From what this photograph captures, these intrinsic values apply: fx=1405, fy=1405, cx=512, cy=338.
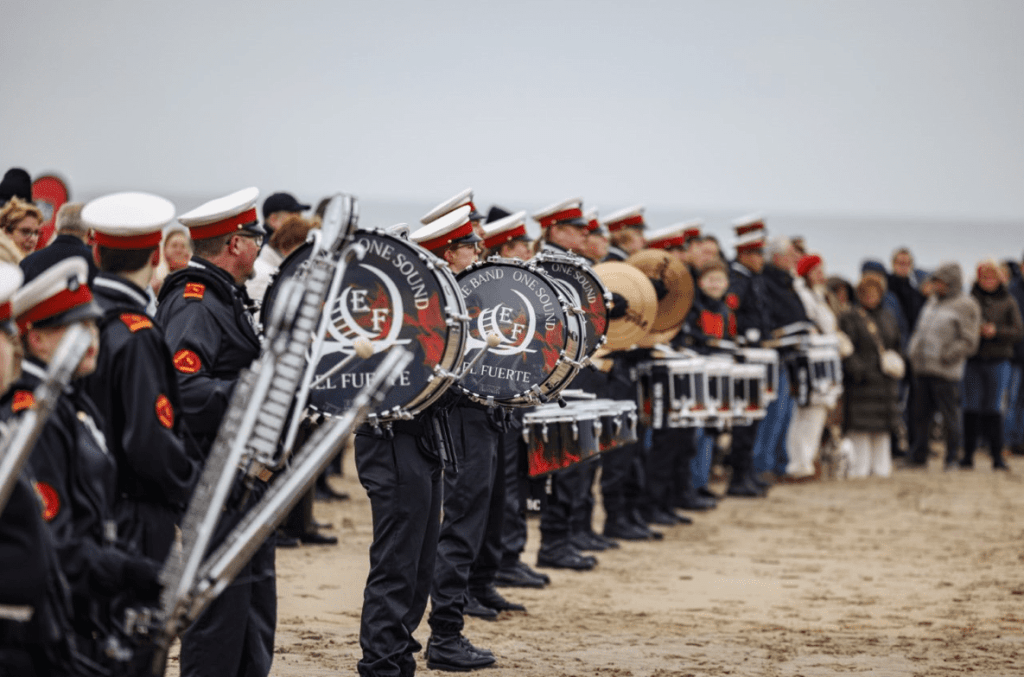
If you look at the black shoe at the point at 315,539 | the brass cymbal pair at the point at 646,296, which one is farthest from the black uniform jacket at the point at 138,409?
the black shoe at the point at 315,539

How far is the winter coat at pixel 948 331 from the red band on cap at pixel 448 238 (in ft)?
34.0

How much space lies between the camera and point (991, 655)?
279 inches

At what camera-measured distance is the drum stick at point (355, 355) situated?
4961 mm

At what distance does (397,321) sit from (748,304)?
27.5 ft

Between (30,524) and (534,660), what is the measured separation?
385 centimetres

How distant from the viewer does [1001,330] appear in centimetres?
1598

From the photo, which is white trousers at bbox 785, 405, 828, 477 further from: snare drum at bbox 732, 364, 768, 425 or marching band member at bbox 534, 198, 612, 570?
marching band member at bbox 534, 198, 612, 570

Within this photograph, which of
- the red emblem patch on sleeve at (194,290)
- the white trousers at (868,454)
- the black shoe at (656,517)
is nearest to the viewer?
the red emblem patch on sleeve at (194,290)

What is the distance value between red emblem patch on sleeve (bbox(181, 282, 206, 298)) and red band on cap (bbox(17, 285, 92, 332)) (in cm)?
133

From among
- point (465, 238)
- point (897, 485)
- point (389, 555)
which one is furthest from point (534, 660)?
point (897, 485)

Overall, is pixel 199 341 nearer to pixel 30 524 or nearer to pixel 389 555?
pixel 389 555

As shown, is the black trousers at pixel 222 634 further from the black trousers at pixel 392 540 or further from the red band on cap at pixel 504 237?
the red band on cap at pixel 504 237

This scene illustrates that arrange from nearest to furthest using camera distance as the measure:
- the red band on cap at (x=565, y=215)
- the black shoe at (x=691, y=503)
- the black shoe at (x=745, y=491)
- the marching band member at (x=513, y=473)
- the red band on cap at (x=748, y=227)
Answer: the marching band member at (x=513, y=473) < the red band on cap at (x=565, y=215) < the black shoe at (x=691, y=503) < the black shoe at (x=745, y=491) < the red band on cap at (x=748, y=227)

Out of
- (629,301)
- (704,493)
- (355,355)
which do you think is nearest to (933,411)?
(704,493)
